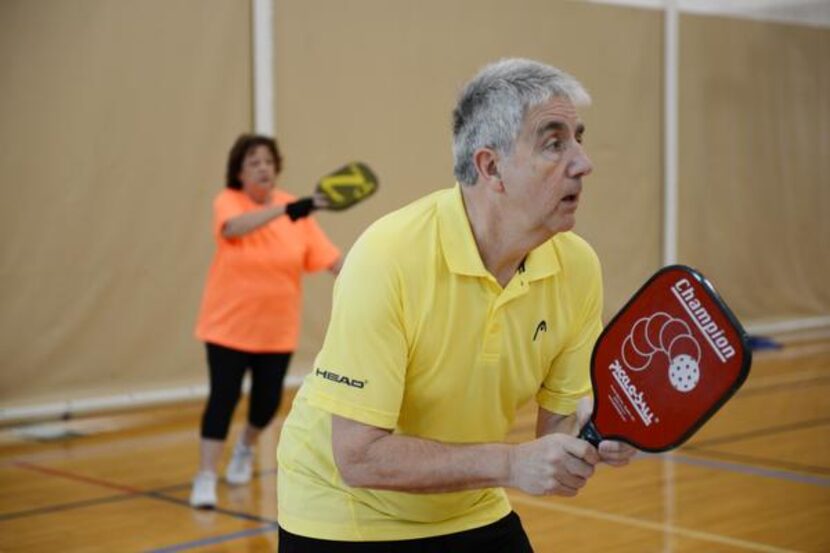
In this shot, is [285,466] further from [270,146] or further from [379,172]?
[379,172]

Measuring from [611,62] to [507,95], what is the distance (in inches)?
363

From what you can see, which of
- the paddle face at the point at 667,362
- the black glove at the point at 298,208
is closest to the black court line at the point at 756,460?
the black glove at the point at 298,208

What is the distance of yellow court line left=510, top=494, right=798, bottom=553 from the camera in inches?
192

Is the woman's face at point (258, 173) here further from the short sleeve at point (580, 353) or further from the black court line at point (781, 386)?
the black court line at point (781, 386)

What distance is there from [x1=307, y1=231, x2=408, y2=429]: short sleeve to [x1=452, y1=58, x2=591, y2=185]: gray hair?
280 mm

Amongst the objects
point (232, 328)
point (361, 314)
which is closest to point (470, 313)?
point (361, 314)

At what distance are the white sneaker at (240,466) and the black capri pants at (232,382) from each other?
315 millimetres

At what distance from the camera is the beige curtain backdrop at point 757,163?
12.0 metres

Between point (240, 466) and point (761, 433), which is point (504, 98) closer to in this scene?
point (240, 466)

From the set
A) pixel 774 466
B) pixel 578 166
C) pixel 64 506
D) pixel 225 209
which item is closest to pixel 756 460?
pixel 774 466

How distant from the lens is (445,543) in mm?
2469

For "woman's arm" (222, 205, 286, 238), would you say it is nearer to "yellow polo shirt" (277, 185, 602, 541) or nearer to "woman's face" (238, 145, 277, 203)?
"woman's face" (238, 145, 277, 203)

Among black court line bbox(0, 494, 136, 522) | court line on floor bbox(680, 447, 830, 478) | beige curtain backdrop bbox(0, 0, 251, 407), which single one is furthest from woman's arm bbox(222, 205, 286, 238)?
court line on floor bbox(680, 447, 830, 478)

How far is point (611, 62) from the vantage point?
11195 mm
